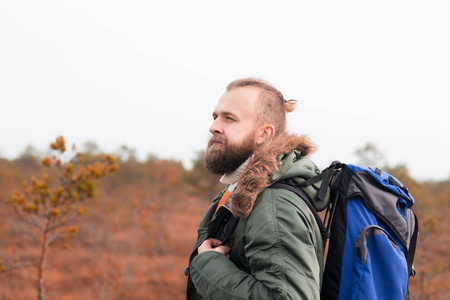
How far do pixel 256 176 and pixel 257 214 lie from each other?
168mm

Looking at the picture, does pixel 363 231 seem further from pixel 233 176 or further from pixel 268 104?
pixel 268 104

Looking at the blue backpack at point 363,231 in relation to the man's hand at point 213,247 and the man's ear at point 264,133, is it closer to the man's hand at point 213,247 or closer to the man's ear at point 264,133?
the man's hand at point 213,247

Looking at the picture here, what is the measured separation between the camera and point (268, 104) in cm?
190

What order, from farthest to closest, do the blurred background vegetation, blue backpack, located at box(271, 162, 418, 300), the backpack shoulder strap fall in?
the blurred background vegetation < the backpack shoulder strap < blue backpack, located at box(271, 162, 418, 300)

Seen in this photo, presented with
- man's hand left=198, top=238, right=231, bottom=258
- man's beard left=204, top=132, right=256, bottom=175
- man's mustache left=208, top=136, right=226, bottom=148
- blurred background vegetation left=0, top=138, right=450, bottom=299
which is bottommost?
blurred background vegetation left=0, top=138, right=450, bottom=299

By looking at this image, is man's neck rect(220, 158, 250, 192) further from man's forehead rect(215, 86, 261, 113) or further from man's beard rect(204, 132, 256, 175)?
man's forehead rect(215, 86, 261, 113)

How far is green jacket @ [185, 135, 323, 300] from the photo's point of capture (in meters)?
1.28

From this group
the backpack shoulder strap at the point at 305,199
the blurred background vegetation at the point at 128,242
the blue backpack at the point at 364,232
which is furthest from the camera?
the blurred background vegetation at the point at 128,242

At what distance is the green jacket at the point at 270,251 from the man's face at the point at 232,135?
20 cm

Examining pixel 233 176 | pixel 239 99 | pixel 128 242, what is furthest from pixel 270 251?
pixel 128 242

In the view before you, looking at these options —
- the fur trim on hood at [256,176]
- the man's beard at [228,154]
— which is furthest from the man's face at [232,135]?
the fur trim on hood at [256,176]

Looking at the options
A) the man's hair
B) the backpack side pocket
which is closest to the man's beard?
the man's hair

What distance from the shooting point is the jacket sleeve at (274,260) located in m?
1.27

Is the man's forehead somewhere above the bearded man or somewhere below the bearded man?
above
